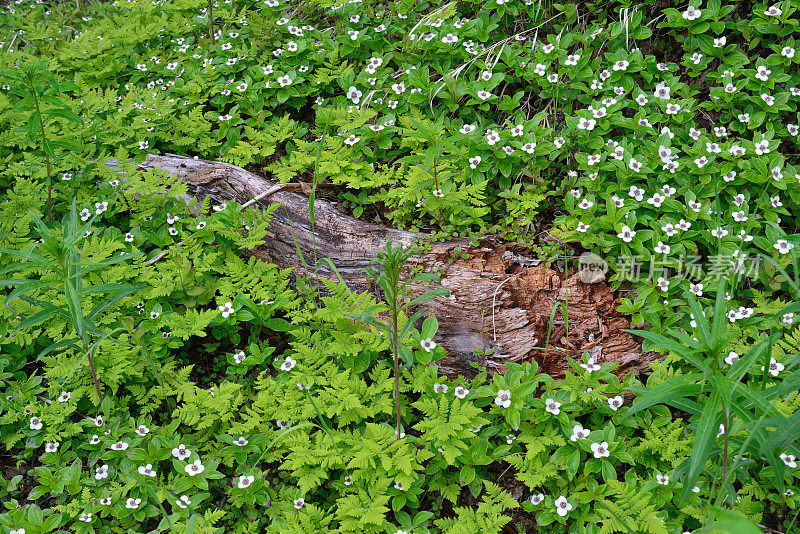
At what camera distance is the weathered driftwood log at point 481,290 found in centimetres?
317

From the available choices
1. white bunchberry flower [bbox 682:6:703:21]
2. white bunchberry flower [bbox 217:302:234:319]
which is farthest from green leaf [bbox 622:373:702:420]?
white bunchberry flower [bbox 682:6:703:21]

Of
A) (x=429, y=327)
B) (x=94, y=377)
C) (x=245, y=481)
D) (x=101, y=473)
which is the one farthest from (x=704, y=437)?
(x=94, y=377)

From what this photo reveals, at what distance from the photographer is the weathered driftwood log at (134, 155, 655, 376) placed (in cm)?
317

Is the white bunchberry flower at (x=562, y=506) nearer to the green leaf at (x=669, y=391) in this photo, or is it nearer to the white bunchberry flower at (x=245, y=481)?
Answer: the green leaf at (x=669, y=391)

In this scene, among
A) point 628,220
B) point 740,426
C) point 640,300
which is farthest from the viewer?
point 628,220

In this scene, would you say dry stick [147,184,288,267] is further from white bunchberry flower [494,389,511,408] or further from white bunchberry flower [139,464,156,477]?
white bunchberry flower [494,389,511,408]

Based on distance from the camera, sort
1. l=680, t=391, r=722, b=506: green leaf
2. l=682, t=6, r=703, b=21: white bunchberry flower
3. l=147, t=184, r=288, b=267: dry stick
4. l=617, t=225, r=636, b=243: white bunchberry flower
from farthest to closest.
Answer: l=682, t=6, r=703, b=21: white bunchberry flower < l=147, t=184, r=288, b=267: dry stick < l=617, t=225, r=636, b=243: white bunchberry flower < l=680, t=391, r=722, b=506: green leaf

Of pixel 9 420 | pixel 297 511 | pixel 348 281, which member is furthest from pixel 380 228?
pixel 9 420

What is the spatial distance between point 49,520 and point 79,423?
492 mm

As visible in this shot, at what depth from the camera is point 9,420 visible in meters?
2.94

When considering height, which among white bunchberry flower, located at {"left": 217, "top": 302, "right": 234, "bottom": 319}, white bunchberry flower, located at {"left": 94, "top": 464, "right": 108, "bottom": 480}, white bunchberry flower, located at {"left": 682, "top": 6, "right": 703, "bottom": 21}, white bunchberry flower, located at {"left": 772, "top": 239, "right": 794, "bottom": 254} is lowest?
white bunchberry flower, located at {"left": 94, "top": 464, "right": 108, "bottom": 480}

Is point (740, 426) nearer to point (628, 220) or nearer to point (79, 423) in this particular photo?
point (628, 220)

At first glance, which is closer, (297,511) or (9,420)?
(297,511)

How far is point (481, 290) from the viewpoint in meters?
3.34
